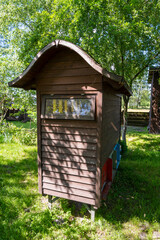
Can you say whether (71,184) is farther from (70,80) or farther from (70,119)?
(70,80)

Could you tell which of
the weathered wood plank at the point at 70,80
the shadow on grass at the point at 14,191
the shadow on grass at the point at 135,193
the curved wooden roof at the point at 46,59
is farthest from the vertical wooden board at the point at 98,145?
the shadow on grass at the point at 14,191

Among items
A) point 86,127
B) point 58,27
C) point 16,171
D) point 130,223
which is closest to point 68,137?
point 86,127

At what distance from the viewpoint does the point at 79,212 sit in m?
4.25

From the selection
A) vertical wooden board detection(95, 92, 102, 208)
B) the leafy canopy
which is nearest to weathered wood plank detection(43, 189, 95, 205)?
vertical wooden board detection(95, 92, 102, 208)

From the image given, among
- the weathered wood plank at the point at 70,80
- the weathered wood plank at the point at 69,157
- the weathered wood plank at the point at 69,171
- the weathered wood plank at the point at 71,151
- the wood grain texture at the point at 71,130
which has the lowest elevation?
the weathered wood plank at the point at 69,171

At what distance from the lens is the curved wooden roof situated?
3070mm

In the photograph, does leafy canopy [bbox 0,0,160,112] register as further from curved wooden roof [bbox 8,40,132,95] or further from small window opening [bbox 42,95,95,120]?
small window opening [bbox 42,95,95,120]

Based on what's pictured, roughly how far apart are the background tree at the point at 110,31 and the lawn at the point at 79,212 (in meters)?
5.80

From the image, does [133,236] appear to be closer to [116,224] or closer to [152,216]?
[116,224]

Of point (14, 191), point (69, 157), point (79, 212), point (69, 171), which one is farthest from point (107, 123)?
point (14, 191)

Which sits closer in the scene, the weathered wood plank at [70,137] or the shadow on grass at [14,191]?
the weathered wood plank at [70,137]

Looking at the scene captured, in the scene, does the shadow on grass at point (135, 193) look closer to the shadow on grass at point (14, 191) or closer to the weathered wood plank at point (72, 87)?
the shadow on grass at point (14, 191)

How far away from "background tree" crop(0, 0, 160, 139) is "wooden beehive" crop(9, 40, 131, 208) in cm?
459

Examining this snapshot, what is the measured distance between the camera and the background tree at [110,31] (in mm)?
7359
